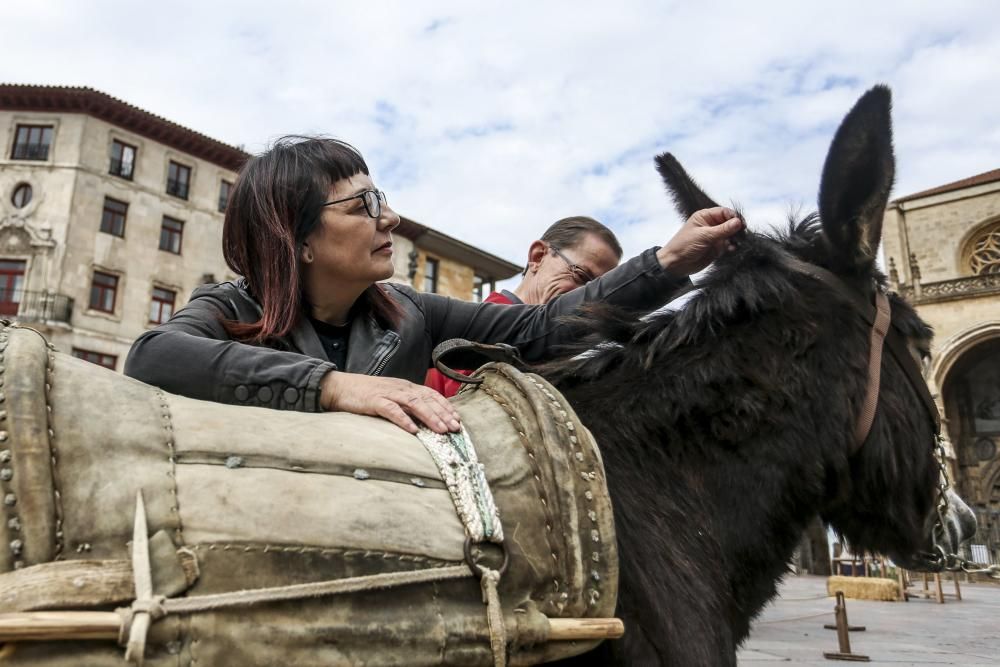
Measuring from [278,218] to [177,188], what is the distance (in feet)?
96.9

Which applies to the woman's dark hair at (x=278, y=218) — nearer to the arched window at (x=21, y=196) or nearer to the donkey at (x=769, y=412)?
the donkey at (x=769, y=412)

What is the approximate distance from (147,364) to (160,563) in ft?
2.16

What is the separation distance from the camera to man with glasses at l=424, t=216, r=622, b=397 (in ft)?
12.6

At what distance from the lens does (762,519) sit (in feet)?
5.14

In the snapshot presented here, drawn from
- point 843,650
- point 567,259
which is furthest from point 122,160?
point 843,650

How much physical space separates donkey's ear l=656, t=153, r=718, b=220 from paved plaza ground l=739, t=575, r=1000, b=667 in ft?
7.56

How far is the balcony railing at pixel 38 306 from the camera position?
23.5m

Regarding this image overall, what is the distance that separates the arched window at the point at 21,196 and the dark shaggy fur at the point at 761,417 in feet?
96.4

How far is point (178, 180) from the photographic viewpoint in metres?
28.2

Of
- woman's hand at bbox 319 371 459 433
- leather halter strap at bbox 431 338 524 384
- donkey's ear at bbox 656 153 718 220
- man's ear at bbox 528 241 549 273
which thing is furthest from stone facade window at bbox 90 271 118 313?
woman's hand at bbox 319 371 459 433

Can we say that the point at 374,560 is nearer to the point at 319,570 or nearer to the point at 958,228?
the point at 319,570

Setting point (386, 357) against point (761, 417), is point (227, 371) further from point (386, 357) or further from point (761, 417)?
point (761, 417)

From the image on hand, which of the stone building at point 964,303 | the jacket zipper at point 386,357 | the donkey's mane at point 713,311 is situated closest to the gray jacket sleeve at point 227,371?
the jacket zipper at point 386,357

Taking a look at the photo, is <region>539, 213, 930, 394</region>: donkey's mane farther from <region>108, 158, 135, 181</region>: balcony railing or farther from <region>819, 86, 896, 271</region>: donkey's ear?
<region>108, 158, 135, 181</region>: balcony railing
